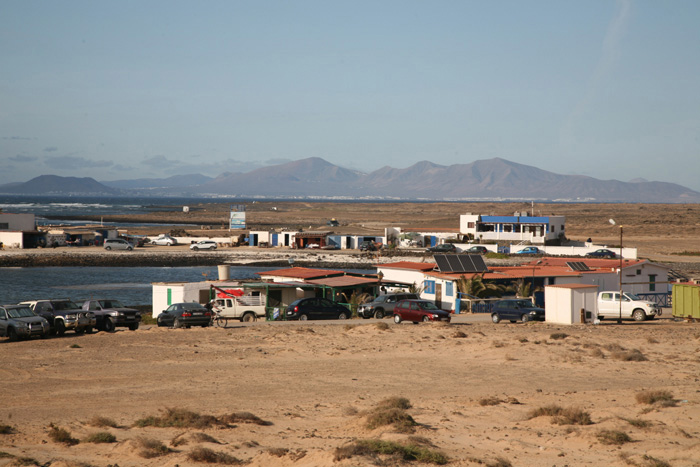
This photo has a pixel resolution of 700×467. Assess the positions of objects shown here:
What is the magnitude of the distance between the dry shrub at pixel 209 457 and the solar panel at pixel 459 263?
27.5 meters

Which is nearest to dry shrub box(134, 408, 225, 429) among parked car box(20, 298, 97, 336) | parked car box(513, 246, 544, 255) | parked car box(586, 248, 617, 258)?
parked car box(20, 298, 97, 336)

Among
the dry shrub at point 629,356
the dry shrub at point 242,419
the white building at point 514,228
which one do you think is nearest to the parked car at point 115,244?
the white building at point 514,228

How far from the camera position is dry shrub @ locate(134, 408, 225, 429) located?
44.4ft

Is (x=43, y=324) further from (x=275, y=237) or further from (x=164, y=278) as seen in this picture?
(x=275, y=237)

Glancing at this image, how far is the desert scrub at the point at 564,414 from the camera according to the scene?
13938 mm

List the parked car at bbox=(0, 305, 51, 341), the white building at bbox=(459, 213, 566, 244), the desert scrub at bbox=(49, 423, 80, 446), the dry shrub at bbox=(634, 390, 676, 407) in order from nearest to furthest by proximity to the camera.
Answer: the desert scrub at bbox=(49, 423, 80, 446), the dry shrub at bbox=(634, 390, 676, 407), the parked car at bbox=(0, 305, 51, 341), the white building at bbox=(459, 213, 566, 244)

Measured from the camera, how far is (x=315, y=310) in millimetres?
33062

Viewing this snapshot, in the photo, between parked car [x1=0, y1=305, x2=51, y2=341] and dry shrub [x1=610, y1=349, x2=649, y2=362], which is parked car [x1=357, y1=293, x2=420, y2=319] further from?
parked car [x1=0, y1=305, x2=51, y2=341]

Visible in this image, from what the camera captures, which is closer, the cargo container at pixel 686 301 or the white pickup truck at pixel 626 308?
the cargo container at pixel 686 301

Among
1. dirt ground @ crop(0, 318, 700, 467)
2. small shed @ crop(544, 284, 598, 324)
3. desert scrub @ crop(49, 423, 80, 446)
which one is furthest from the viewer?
small shed @ crop(544, 284, 598, 324)

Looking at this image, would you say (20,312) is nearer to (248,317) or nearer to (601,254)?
(248,317)

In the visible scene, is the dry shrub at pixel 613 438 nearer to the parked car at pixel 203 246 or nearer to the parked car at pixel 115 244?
the parked car at pixel 203 246

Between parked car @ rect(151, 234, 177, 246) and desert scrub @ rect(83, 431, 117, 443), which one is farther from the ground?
desert scrub @ rect(83, 431, 117, 443)

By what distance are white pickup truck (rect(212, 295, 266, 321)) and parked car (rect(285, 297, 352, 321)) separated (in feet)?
6.84
